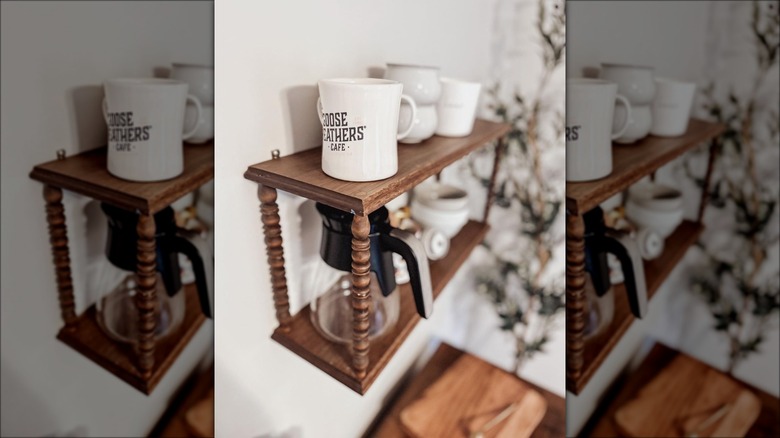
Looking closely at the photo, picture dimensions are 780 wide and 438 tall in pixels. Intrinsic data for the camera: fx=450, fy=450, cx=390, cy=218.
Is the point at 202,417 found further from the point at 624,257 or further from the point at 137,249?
the point at 624,257

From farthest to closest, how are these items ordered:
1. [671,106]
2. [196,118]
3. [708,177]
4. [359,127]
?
[708,177], [671,106], [196,118], [359,127]

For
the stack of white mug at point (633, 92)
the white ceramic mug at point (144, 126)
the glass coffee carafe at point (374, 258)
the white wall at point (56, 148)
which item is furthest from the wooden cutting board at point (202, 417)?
the stack of white mug at point (633, 92)

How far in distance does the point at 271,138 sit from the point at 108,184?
159mm

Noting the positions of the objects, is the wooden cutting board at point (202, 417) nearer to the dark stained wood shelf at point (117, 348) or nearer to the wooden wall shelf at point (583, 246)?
the dark stained wood shelf at point (117, 348)

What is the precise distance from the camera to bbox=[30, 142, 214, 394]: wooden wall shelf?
422 millimetres

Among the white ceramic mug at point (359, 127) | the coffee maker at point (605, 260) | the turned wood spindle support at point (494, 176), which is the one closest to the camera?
the white ceramic mug at point (359, 127)

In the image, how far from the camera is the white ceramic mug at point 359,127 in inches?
15.5

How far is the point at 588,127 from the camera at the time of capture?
0.46m

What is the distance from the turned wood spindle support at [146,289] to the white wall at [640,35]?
1.49ft

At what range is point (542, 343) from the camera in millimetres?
916

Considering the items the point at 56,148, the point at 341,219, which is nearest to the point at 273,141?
the point at 341,219

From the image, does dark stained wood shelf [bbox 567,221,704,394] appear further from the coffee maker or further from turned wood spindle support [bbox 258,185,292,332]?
turned wood spindle support [bbox 258,185,292,332]

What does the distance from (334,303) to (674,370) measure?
2.09 ft

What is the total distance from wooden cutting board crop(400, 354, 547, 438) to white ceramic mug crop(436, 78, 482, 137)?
0.47 m
